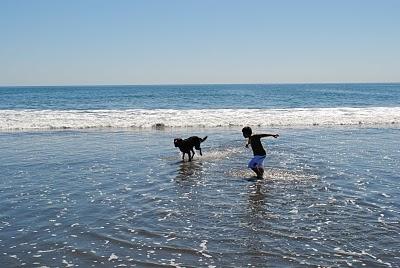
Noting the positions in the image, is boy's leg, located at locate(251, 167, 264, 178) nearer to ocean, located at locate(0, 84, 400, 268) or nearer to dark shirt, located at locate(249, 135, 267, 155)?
ocean, located at locate(0, 84, 400, 268)

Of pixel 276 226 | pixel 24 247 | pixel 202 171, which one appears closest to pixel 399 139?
pixel 202 171

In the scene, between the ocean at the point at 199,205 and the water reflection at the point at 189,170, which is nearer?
the ocean at the point at 199,205

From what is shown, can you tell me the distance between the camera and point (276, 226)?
313 inches

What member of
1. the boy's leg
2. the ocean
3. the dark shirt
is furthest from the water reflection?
the dark shirt

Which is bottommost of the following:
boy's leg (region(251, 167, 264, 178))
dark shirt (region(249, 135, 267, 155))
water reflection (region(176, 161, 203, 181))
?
water reflection (region(176, 161, 203, 181))

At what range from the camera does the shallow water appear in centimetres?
675

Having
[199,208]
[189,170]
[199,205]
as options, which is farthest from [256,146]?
[199,208]

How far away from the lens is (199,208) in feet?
30.3

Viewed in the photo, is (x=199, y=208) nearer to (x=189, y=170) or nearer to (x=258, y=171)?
(x=258, y=171)

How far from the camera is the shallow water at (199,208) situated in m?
6.75

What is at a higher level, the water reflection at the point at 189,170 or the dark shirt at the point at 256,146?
the dark shirt at the point at 256,146

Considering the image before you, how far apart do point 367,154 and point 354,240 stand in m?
9.30

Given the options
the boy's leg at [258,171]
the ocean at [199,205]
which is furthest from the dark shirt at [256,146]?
the ocean at [199,205]

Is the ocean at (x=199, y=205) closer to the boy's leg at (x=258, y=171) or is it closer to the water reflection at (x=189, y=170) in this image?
the water reflection at (x=189, y=170)
